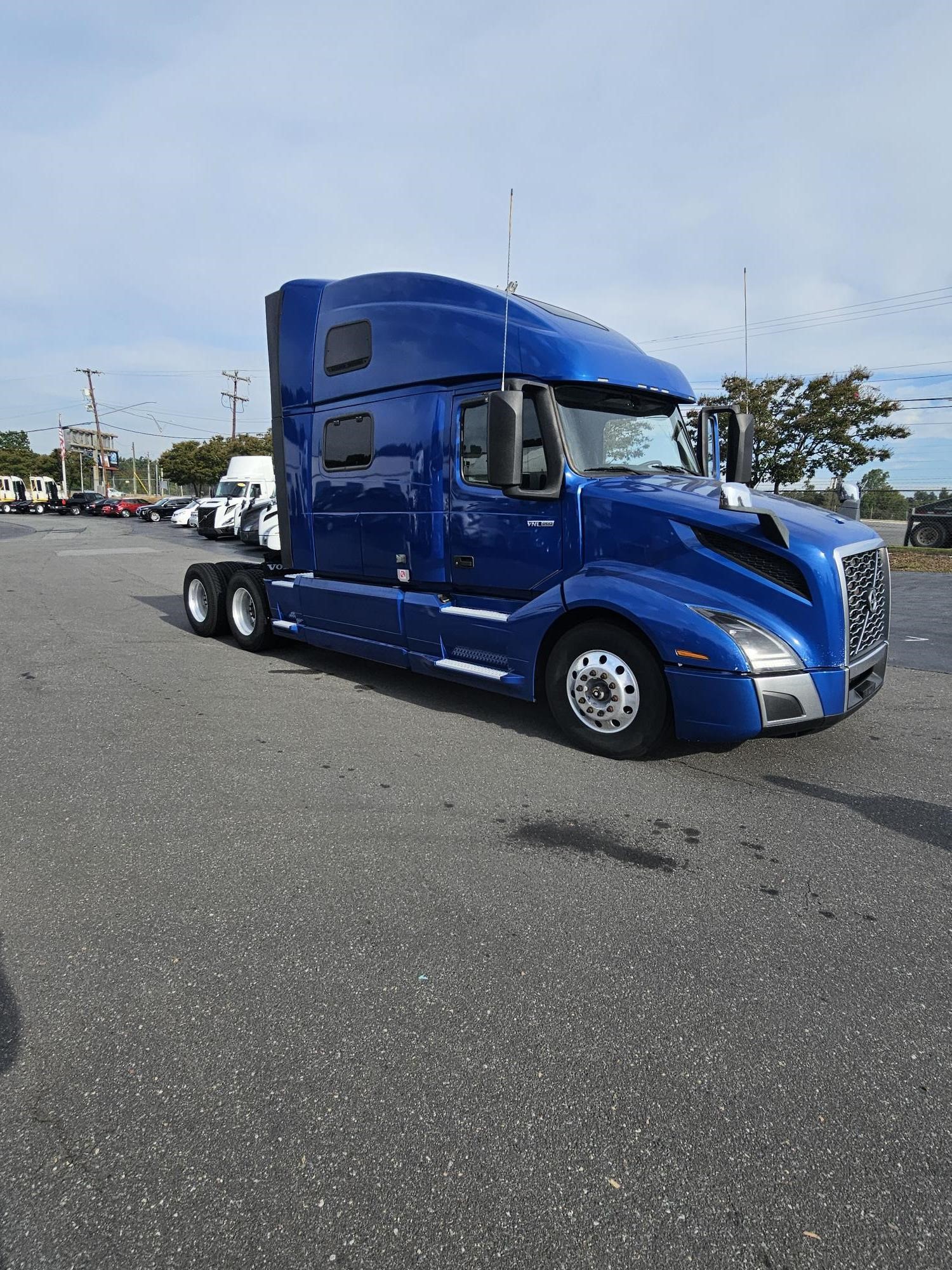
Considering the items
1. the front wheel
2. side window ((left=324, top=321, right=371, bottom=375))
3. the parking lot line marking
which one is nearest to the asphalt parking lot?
the front wheel

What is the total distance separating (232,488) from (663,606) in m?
29.1

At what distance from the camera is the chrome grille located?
4324mm

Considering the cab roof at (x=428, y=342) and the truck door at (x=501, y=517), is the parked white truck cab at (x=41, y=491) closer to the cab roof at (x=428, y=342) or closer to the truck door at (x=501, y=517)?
the cab roof at (x=428, y=342)

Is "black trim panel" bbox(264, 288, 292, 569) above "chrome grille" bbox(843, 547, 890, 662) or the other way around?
above

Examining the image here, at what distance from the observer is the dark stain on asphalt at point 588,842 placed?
3389mm

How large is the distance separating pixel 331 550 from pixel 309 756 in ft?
8.15

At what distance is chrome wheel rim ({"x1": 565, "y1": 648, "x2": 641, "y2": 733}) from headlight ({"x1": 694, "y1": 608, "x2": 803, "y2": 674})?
68cm

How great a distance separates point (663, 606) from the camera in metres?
4.36

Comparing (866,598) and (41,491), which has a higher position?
(41,491)

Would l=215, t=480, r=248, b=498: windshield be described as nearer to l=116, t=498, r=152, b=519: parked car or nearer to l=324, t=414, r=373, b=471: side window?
l=324, t=414, r=373, b=471: side window

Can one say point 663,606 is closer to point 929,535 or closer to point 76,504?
point 929,535

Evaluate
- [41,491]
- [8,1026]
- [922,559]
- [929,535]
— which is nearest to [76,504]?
[41,491]

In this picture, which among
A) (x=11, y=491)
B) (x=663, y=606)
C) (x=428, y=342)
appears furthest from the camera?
(x=11, y=491)

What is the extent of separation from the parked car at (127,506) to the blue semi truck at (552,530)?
54.1 metres
